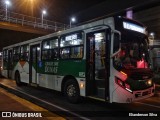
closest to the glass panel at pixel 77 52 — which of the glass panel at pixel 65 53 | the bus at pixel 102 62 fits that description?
the bus at pixel 102 62

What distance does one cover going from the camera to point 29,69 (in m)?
13.7

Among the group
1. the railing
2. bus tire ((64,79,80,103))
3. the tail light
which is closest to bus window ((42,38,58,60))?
bus tire ((64,79,80,103))

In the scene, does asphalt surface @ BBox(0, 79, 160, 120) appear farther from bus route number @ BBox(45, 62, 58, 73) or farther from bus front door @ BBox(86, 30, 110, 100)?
bus route number @ BBox(45, 62, 58, 73)

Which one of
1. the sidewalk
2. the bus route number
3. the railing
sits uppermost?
the railing

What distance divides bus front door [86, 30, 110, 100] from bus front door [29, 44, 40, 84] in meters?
4.81

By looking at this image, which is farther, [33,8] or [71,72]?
[33,8]

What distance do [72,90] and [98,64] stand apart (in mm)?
1800

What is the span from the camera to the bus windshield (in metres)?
7.32

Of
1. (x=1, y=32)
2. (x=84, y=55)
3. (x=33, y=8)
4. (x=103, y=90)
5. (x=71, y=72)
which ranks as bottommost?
(x=103, y=90)

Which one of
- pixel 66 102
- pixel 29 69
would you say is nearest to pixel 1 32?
pixel 29 69

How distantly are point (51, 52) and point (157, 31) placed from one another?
95.2 feet

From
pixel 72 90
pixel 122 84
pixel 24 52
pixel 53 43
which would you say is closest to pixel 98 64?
pixel 122 84

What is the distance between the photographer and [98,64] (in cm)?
826

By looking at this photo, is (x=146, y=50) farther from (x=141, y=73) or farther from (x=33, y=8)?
(x=33, y=8)
